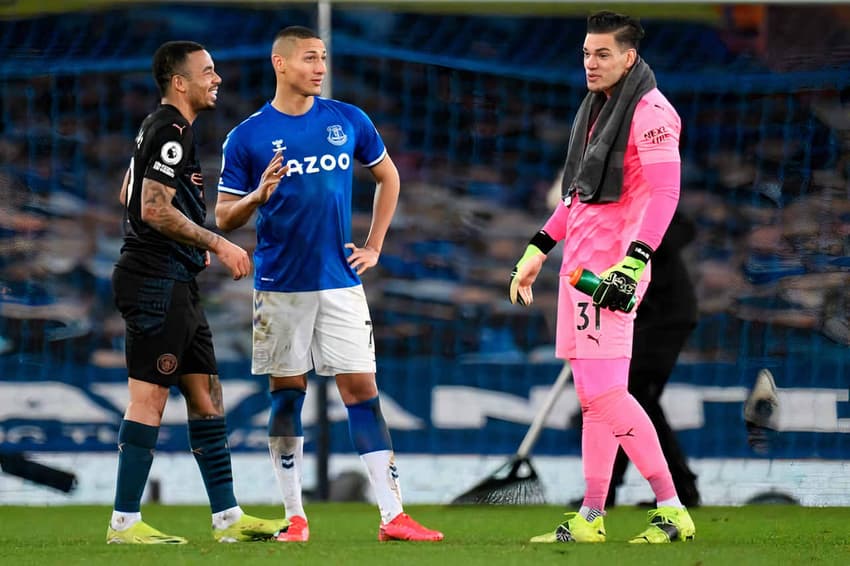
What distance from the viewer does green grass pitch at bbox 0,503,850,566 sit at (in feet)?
16.5

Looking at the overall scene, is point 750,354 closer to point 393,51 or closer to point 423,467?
point 423,467

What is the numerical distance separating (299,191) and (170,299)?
60cm

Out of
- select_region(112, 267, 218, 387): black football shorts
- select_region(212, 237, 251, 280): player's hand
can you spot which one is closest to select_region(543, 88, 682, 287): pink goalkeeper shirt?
select_region(212, 237, 251, 280): player's hand

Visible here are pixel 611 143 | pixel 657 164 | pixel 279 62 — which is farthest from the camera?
pixel 279 62

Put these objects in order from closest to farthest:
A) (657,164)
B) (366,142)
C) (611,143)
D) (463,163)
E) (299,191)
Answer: (657,164) → (611,143) → (299,191) → (366,142) → (463,163)

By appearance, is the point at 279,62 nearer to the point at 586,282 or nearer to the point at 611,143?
the point at 611,143

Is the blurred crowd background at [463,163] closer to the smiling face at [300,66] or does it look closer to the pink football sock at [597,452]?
the smiling face at [300,66]

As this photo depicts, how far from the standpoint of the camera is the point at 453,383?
9.04m

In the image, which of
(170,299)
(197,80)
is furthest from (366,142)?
(170,299)

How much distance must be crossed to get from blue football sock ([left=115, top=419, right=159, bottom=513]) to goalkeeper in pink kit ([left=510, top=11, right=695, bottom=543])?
147 centimetres

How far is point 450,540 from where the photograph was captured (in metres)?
5.86

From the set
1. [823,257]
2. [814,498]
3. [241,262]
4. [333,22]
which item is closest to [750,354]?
[823,257]

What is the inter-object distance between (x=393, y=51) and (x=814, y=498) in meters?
3.25

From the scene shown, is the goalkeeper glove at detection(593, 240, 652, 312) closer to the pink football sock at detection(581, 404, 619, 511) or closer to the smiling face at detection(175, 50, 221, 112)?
the pink football sock at detection(581, 404, 619, 511)
